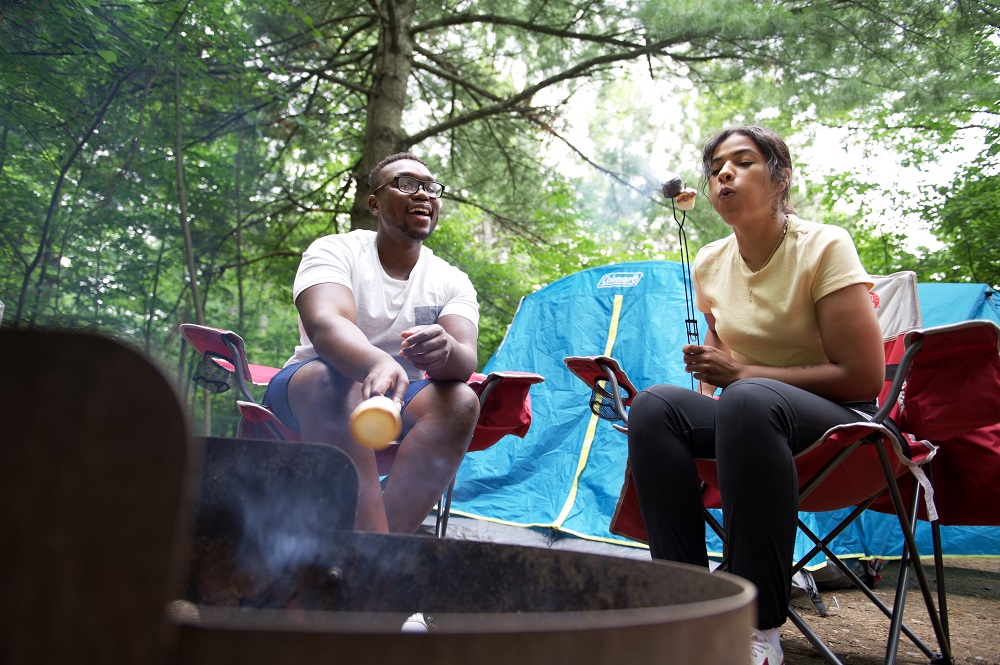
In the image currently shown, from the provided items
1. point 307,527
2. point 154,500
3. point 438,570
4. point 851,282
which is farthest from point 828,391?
point 154,500

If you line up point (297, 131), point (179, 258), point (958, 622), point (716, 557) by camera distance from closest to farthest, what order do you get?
point (958, 622) → point (716, 557) → point (179, 258) → point (297, 131)

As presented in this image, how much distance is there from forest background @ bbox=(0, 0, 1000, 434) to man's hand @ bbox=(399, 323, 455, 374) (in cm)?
259

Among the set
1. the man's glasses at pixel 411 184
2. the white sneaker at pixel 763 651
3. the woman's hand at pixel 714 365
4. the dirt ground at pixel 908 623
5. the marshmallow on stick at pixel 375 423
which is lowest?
the dirt ground at pixel 908 623

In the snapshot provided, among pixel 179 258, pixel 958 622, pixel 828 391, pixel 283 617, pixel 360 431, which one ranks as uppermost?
pixel 179 258

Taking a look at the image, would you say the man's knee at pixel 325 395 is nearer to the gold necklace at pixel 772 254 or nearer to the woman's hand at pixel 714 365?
the woman's hand at pixel 714 365

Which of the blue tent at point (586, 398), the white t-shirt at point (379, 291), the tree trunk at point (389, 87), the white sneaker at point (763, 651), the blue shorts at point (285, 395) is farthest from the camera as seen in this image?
the tree trunk at point (389, 87)

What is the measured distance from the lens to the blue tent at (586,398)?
3.14m

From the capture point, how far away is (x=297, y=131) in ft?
18.1

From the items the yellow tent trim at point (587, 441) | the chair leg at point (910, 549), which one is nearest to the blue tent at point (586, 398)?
the yellow tent trim at point (587, 441)

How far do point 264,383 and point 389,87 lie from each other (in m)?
2.95

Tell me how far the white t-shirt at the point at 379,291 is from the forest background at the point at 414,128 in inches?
81.1

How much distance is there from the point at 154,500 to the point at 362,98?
5.61 meters

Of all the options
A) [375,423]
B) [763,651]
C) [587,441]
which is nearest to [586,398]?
[587,441]

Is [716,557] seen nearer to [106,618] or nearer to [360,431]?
[360,431]
